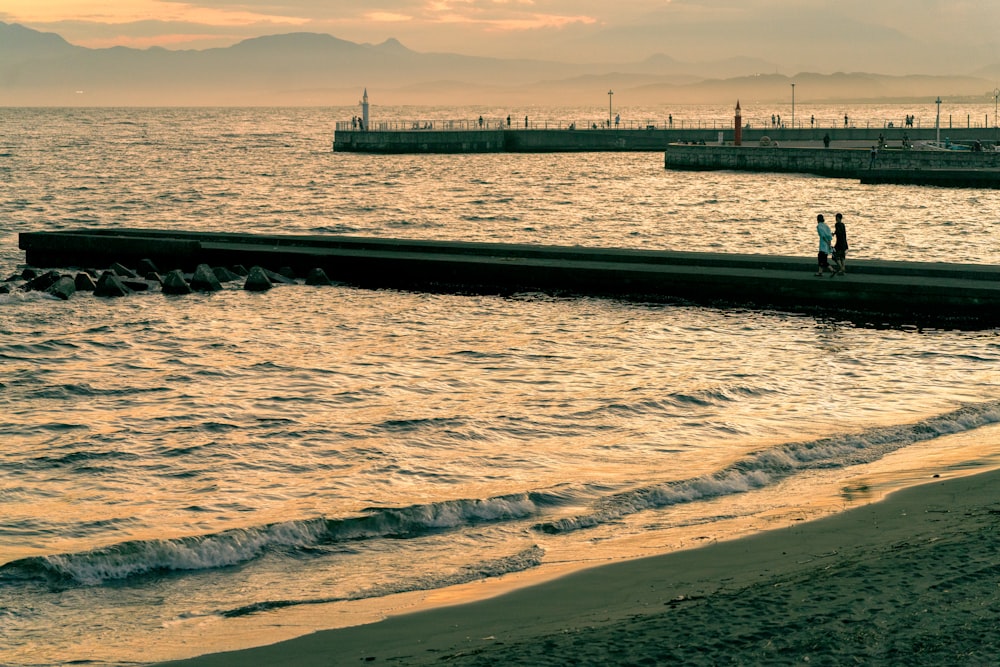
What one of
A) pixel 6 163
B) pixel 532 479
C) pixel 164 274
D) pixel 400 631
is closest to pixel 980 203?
pixel 164 274

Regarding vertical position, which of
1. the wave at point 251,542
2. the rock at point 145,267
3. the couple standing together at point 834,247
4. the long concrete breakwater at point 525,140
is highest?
the long concrete breakwater at point 525,140

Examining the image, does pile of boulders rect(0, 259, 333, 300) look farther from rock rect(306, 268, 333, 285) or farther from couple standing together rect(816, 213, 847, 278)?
couple standing together rect(816, 213, 847, 278)

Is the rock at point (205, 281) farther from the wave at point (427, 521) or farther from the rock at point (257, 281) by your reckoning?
the wave at point (427, 521)

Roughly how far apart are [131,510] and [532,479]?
4.06 meters

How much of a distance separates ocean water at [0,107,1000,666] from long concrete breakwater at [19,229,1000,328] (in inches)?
31.4

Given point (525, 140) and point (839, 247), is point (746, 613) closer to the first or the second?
point (839, 247)

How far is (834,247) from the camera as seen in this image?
23859 millimetres

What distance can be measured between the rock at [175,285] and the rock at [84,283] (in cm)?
219

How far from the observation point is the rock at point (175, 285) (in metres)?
29.6

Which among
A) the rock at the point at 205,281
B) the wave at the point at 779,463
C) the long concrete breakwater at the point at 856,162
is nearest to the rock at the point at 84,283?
the rock at the point at 205,281

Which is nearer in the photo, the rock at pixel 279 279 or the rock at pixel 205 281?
the rock at pixel 205 281

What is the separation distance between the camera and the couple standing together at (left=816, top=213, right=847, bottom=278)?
23469mm

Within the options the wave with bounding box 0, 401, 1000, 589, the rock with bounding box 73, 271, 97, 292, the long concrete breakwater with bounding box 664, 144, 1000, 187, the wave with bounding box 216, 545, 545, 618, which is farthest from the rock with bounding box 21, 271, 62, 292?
the long concrete breakwater with bounding box 664, 144, 1000, 187

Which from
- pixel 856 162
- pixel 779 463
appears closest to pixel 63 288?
pixel 779 463
